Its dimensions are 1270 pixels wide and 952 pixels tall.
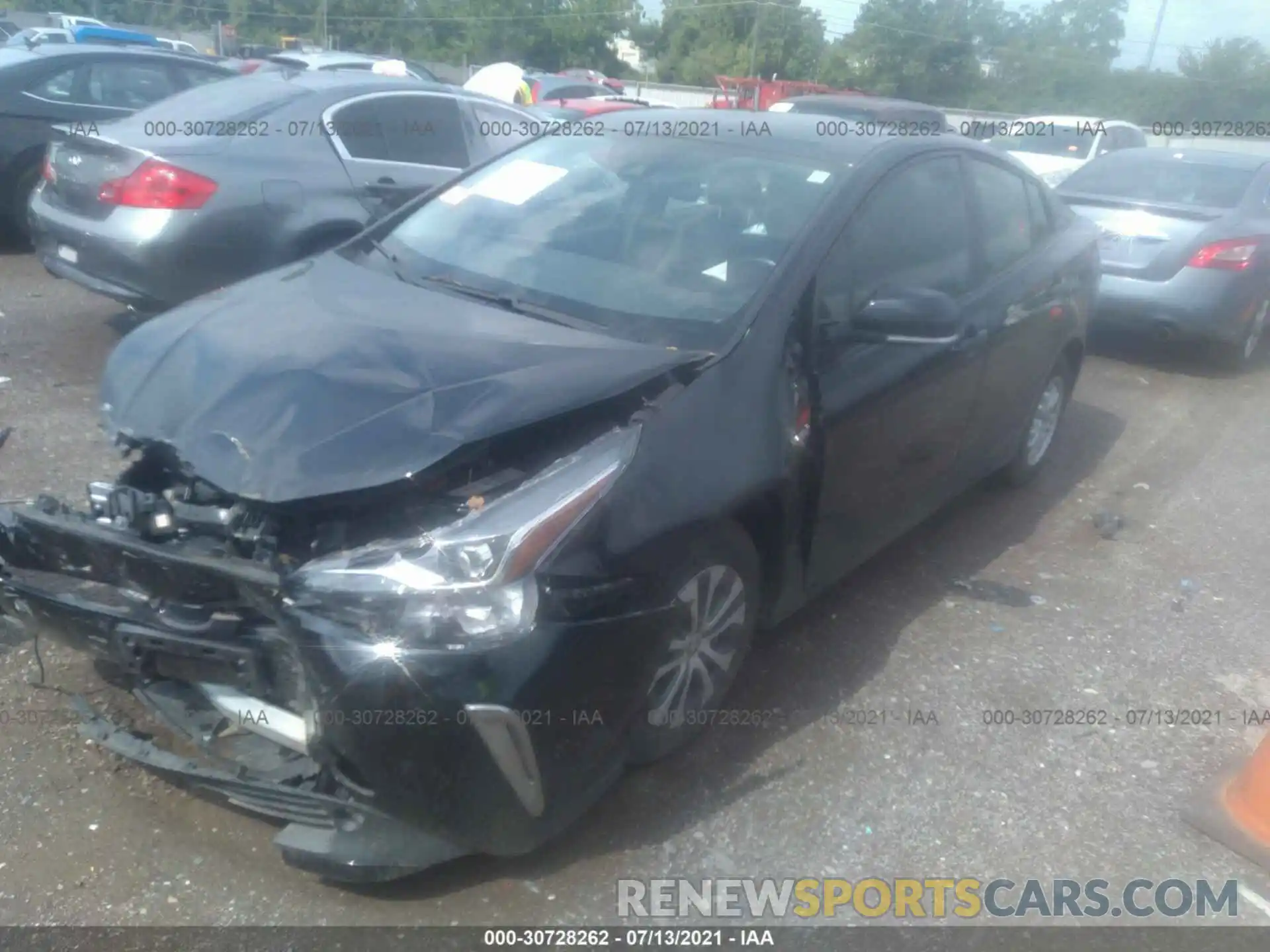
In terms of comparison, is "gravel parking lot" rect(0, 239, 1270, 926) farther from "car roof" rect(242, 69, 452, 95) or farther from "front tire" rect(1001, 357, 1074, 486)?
"car roof" rect(242, 69, 452, 95)

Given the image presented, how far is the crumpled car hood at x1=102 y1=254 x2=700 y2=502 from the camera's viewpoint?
267cm

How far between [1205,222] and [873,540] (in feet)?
17.3

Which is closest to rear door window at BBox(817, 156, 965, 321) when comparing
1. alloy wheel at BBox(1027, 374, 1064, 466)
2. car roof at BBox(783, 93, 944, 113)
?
alloy wheel at BBox(1027, 374, 1064, 466)

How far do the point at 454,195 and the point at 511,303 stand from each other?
965 mm

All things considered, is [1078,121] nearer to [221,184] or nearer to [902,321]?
[221,184]

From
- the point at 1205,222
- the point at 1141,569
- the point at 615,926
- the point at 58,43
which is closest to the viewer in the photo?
the point at 615,926

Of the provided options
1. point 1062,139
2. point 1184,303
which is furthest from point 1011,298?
point 1062,139

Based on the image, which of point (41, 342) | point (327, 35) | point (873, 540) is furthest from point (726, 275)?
point (327, 35)

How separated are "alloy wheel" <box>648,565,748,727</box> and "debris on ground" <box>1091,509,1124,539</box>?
107 inches

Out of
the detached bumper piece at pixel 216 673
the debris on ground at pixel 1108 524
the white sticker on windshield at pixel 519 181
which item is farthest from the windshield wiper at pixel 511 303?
the debris on ground at pixel 1108 524

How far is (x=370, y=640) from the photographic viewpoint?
2525 mm

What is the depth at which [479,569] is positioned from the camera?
258cm

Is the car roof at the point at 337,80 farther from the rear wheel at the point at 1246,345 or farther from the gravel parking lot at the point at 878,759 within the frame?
the rear wheel at the point at 1246,345

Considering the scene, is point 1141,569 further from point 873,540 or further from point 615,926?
point 615,926
